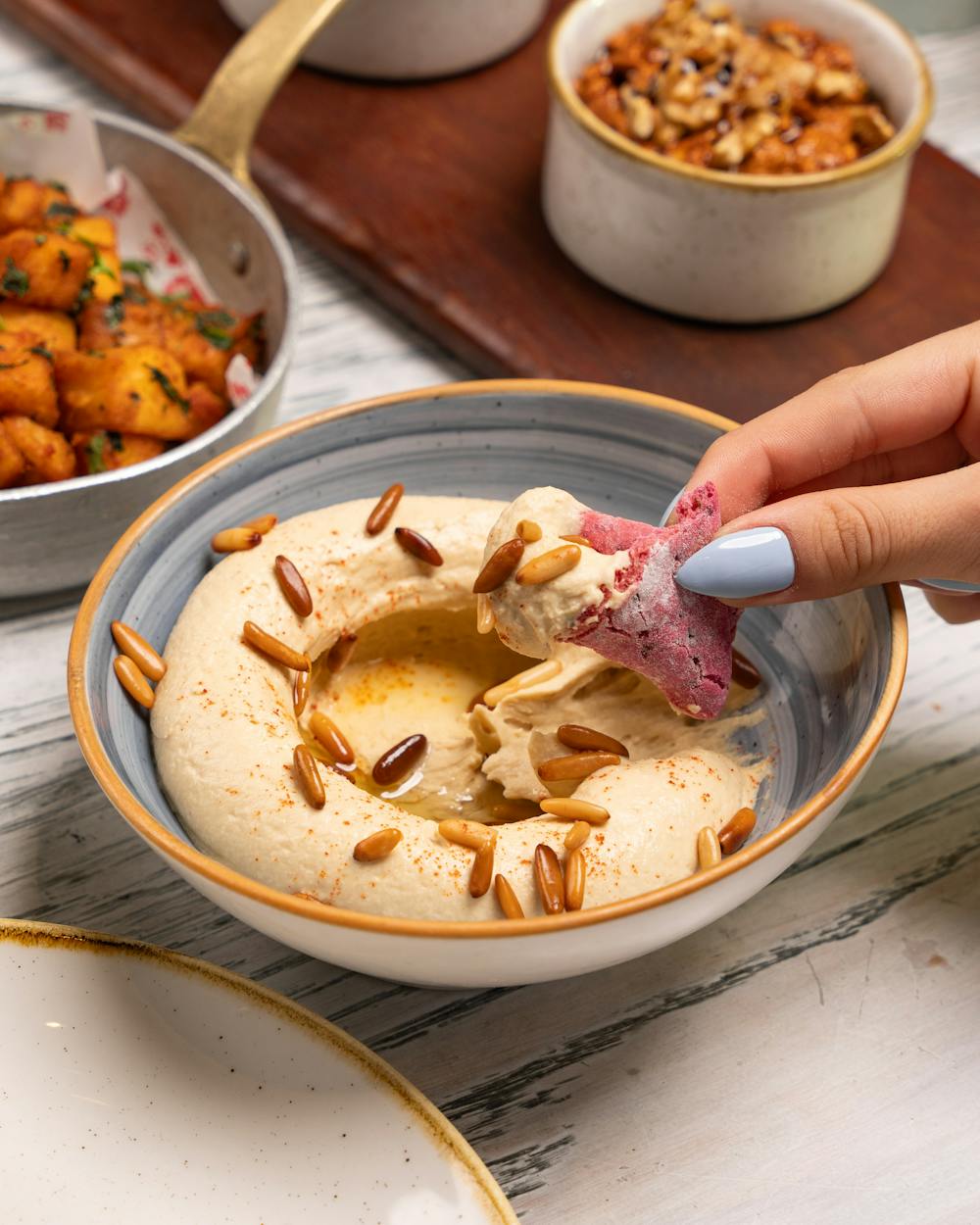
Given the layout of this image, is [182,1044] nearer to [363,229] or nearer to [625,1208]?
[625,1208]

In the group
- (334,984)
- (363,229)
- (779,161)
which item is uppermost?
(779,161)

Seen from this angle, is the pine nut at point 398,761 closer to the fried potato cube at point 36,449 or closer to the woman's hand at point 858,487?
the woman's hand at point 858,487

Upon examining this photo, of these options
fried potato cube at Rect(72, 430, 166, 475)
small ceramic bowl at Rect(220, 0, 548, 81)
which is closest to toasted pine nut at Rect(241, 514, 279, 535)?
fried potato cube at Rect(72, 430, 166, 475)

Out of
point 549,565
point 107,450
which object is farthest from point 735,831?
point 107,450

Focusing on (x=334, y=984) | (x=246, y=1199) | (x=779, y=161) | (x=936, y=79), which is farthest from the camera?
(x=936, y=79)

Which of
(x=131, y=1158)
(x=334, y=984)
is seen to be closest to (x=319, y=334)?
(x=334, y=984)

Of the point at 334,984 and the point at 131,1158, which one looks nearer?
the point at 131,1158
